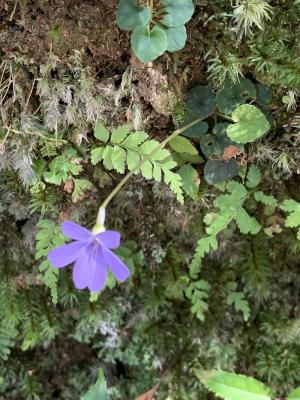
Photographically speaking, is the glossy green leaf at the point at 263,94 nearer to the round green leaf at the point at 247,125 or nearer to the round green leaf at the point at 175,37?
the round green leaf at the point at 247,125

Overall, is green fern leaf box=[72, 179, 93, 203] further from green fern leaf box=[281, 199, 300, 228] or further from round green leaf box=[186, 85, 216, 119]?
green fern leaf box=[281, 199, 300, 228]

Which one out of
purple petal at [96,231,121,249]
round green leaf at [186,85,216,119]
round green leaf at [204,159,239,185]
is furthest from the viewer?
round green leaf at [204,159,239,185]

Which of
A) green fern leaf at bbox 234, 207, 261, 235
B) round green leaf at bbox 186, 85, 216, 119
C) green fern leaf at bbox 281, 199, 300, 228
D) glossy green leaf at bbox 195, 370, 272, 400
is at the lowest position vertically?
glossy green leaf at bbox 195, 370, 272, 400

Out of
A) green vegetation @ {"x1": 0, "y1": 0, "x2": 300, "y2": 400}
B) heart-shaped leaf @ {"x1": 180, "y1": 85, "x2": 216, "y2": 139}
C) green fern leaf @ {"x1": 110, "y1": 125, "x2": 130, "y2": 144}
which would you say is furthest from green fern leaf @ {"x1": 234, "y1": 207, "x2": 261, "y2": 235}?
green fern leaf @ {"x1": 110, "y1": 125, "x2": 130, "y2": 144}

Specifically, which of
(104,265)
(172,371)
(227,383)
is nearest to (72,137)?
(104,265)

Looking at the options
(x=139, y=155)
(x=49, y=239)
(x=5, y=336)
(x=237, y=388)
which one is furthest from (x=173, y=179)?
(x=5, y=336)

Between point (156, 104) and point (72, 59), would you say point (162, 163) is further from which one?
point (72, 59)
